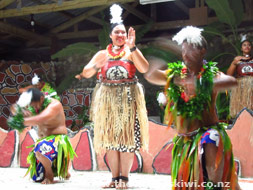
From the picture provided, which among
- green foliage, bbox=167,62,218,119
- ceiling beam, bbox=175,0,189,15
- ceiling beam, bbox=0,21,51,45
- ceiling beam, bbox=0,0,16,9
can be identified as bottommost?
green foliage, bbox=167,62,218,119

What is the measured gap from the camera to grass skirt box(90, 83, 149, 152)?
351 centimetres

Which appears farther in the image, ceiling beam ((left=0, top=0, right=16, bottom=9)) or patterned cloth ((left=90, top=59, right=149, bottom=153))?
ceiling beam ((left=0, top=0, right=16, bottom=9))

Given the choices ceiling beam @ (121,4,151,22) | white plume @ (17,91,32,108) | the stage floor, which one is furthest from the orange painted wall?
ceiling beam @ (121,4,151,22)

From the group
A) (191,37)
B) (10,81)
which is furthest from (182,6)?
(191,37)

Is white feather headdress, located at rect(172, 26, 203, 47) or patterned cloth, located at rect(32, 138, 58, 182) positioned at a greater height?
white feather headdress, located at rect(172, 26, 203, 47)

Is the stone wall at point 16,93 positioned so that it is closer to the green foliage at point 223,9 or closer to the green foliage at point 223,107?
the green foliage at point 223,107

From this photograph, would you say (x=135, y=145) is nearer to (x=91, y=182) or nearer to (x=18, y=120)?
(x=91, y=182)

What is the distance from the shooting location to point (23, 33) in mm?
9305

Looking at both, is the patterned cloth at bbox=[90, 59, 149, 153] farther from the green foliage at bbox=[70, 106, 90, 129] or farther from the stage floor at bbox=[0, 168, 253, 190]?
the green foliage at bbox=[70, 106, 90, 129]

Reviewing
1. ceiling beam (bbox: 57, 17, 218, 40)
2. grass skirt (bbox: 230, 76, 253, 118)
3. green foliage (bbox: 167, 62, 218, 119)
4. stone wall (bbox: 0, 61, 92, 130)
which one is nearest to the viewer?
green foliage (bbox: 167, 62, 218, 119)

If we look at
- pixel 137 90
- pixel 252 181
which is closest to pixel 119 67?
pixel 137 90

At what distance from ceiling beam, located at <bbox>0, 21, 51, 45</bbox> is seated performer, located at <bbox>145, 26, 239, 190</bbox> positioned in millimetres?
6839

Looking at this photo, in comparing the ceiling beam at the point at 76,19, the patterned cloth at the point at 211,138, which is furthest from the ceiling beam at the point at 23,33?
the patterned cloth at the point at 211,138

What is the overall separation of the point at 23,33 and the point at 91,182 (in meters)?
6.14
